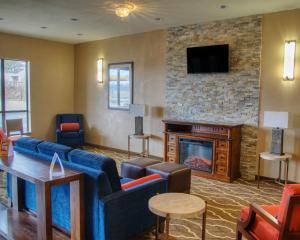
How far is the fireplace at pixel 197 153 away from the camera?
5320mm

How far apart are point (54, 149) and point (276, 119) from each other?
11.3ft

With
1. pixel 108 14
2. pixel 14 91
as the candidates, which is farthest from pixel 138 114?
pixel 14 91

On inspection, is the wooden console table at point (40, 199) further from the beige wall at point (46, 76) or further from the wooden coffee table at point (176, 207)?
the beige wall at point (46, 76)

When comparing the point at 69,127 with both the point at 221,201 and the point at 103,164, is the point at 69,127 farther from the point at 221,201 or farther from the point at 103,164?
the point at 103,164

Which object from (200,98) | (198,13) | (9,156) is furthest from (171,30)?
(9,156)

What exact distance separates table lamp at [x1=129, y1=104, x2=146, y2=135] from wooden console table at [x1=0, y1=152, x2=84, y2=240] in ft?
11.6

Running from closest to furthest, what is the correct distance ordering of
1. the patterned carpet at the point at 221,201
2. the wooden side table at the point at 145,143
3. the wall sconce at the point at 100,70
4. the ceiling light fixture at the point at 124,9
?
the patterned carpet at the point at 221,201 < the ceiling light fixture at the point at 124,9 < the wooden side table at the point at 145,143 < the wall sconce at the point at 100,70

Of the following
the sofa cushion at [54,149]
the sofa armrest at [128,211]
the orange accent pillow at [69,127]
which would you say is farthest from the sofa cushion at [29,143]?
the orange accent pillow at [69,127]

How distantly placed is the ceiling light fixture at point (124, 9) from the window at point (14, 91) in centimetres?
406

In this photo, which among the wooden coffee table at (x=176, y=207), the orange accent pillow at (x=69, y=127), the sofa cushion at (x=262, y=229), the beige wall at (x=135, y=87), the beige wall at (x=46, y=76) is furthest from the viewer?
the orange accent pillow at (x=69, y=127)

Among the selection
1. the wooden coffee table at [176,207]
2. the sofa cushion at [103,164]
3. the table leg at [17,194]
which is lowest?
the table leg at [17,194]

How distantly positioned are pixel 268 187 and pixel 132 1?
376 centimetres

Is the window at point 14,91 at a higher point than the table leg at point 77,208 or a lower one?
higher

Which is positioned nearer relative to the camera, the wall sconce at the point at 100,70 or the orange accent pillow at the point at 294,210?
the orange accent pillow at the point at 294,210
